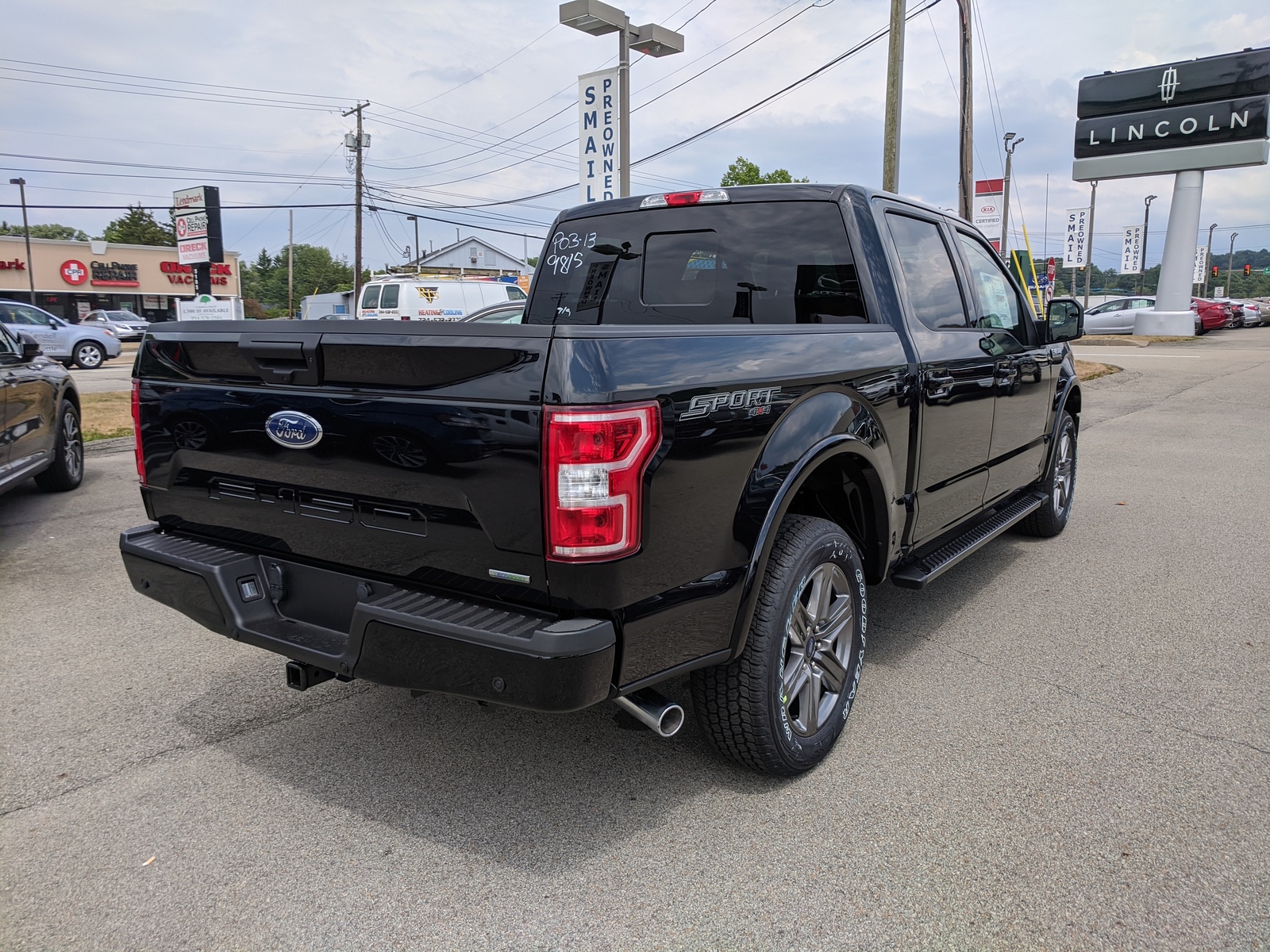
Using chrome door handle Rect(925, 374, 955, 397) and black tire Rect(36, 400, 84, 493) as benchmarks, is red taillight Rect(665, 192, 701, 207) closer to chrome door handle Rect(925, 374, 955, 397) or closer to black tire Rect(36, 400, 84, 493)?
chrome door handle Rect(925, 374, 955, 397)

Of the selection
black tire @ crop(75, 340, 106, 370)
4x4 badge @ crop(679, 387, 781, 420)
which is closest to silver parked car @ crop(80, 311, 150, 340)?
black tire @ crop(75, 340, 106, 370)

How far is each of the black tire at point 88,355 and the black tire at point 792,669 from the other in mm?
23790

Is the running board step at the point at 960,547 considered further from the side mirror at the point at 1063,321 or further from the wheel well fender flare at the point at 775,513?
the side mirror at the point at 1063,321

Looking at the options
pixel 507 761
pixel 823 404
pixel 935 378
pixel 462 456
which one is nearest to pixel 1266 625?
pixel 935 378

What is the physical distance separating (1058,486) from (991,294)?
1880 mm

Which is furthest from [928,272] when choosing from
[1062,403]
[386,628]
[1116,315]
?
[1116,315]

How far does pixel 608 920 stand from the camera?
2.35 m

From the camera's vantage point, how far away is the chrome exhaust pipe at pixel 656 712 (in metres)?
2.55

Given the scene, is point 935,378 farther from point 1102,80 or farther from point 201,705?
point 1102,80

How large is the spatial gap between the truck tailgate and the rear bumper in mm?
77

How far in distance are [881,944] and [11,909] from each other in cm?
228

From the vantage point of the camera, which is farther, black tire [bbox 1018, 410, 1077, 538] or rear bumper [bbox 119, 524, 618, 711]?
black tire [bbox 1018, 410, 1077, 538]

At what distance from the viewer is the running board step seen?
3.73m

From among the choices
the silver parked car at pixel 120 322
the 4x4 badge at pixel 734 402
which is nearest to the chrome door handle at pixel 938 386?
the 4x4 badge at pixel 734 402
